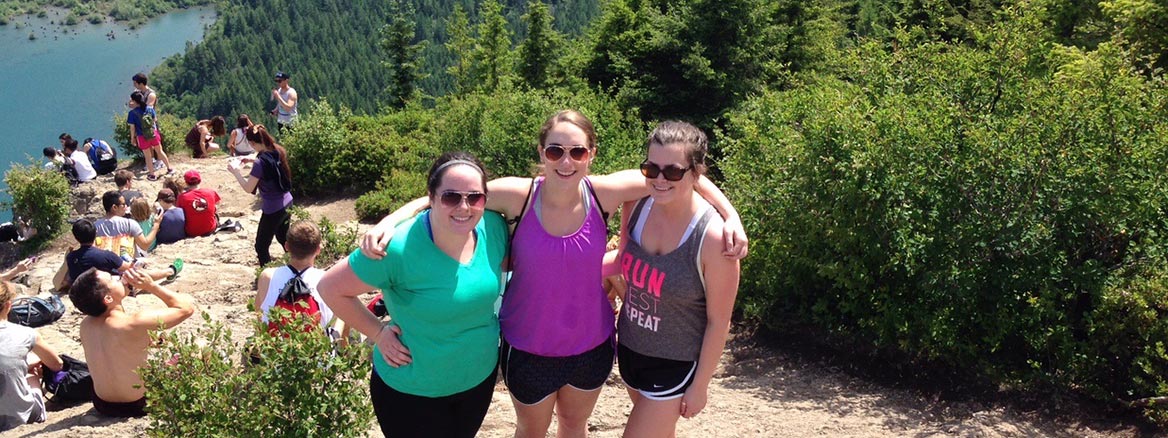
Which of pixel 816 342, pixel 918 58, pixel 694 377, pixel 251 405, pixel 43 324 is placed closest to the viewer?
pixel 694 377

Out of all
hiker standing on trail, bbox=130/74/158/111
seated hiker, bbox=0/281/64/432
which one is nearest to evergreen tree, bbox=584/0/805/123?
hiker standing on trail, bbox=130/74/158/111

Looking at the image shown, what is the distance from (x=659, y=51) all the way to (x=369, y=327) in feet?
48.9

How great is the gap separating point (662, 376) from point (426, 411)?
899mm

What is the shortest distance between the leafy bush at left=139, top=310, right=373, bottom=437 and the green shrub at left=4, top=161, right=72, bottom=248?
1098 cm

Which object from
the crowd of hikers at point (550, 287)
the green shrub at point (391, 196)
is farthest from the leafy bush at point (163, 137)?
the crowd of hikers at point (550, 287)

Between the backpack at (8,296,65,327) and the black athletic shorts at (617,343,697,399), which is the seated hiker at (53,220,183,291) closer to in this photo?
the backpack at (8,296,65,327)

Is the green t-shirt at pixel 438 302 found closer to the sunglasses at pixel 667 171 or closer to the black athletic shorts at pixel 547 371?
the black athletic shorts at pixel 547 371

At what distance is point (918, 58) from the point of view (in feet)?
23.4

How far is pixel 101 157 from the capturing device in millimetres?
15062

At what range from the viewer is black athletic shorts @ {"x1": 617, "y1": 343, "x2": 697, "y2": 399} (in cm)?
340

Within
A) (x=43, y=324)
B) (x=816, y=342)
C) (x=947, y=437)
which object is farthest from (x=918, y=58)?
(x=43, y=324)

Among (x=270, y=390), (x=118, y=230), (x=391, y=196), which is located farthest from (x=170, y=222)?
(x=270, y=390)

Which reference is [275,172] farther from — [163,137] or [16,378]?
[163,137]

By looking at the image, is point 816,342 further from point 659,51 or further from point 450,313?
point 659,51
